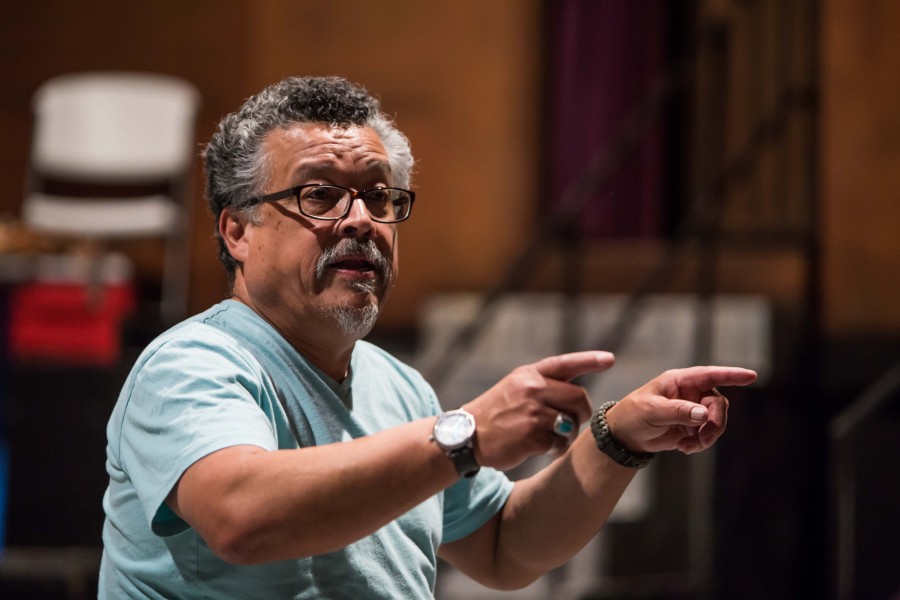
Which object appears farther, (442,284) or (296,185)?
(442,284)

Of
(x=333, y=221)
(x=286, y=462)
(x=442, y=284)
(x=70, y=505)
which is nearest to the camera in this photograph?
(x=286, y=462)

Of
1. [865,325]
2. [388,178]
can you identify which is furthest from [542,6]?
[388,178]

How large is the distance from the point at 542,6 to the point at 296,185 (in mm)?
4150

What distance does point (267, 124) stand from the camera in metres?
1.49

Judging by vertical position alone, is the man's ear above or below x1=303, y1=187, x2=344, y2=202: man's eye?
below

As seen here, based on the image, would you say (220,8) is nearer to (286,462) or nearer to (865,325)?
(865,325)

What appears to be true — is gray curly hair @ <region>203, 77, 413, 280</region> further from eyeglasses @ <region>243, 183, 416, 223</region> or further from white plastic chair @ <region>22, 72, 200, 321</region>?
white plastic chair @ <region>22, 72, 200, 321</region>

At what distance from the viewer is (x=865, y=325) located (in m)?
4.91

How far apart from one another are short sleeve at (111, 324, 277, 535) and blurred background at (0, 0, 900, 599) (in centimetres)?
237

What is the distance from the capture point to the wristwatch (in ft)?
3.79

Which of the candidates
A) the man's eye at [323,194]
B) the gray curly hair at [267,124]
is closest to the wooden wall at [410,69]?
the gray curly hair at [267,124]

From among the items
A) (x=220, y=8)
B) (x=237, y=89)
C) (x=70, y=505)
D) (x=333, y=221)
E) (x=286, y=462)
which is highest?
(x=220, y=8)

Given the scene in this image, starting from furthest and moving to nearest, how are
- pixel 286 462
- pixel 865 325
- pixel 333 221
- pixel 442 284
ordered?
pixel 442 284, pixel 865 325, pixel 333 221, pixel 286 462

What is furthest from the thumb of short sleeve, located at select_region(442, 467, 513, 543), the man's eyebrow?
the man's eyebrow
